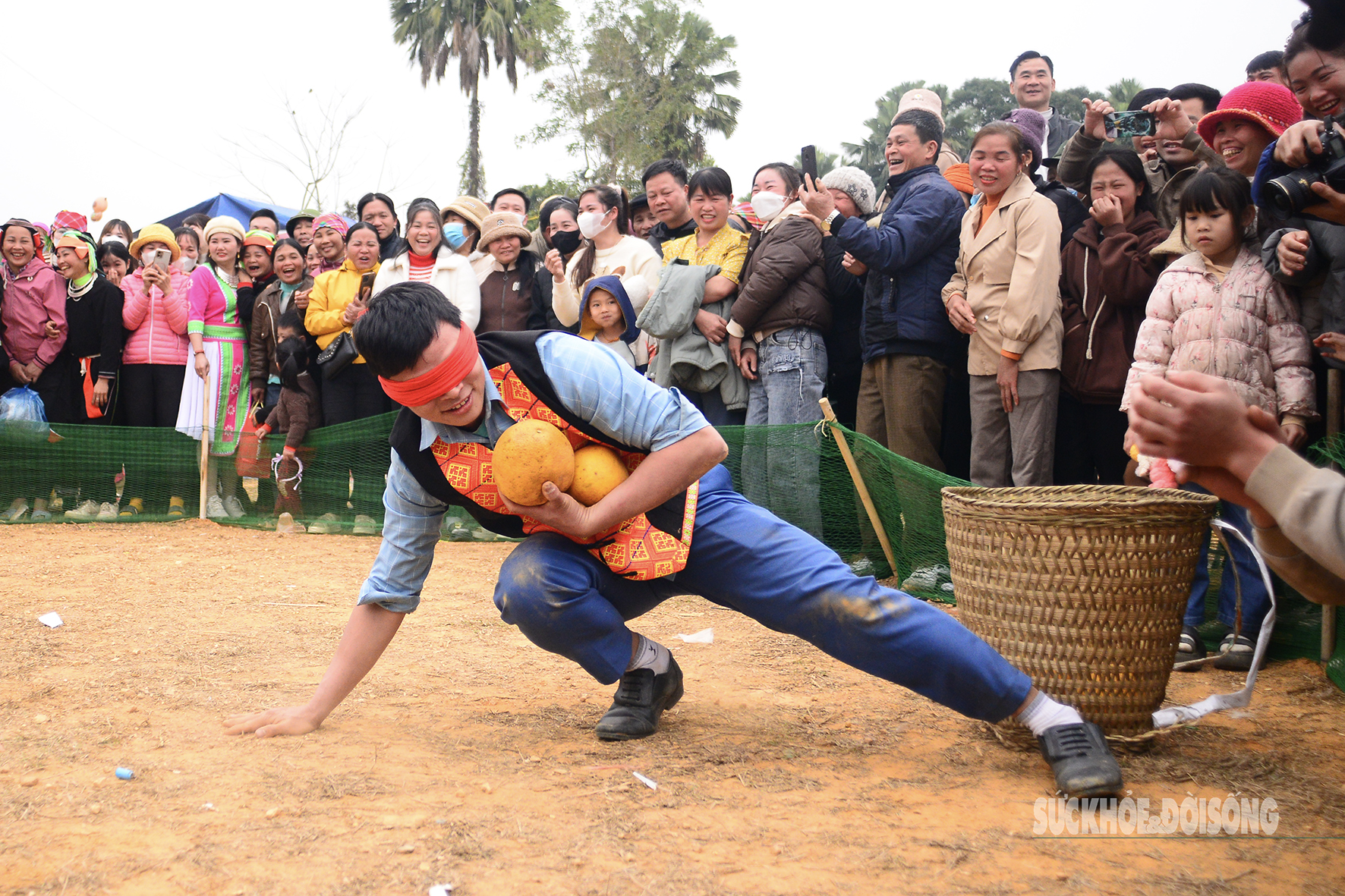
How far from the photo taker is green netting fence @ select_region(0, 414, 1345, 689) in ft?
18.1

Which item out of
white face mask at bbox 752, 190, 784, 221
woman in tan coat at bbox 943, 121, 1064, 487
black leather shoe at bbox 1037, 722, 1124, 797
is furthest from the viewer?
white face mask at bbox 752, 190, 784, 221

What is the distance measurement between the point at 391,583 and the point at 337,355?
522 cm

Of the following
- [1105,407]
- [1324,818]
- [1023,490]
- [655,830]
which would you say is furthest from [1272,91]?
[655,830]

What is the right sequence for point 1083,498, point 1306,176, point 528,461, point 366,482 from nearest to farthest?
point 528,461 < point 1083,498 < point 1306,176 < point 366,482

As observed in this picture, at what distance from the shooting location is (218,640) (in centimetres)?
484

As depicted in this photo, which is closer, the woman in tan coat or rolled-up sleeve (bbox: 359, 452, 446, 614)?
rolled-up sleeve (bbox: 359, 452, 446, 614)

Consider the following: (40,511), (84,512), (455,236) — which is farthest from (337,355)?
(40,511)

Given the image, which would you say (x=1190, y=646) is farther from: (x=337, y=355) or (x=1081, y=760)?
(x=337, y=355)

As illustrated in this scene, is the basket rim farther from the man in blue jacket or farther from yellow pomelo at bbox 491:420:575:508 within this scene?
the man in blue jacket

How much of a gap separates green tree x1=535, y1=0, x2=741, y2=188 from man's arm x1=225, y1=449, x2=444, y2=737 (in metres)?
22.9

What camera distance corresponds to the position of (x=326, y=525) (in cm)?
847

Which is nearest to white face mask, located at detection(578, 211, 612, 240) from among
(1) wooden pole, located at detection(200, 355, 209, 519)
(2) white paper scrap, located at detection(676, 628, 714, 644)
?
(2) white paper scrap, located at detection(676, 628, 714, 644)

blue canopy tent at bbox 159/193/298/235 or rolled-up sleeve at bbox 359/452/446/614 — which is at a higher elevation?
blue canopy tent at bbox 159/193/298/235

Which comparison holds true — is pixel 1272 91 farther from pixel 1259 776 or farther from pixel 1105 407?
pixel 1259 776
